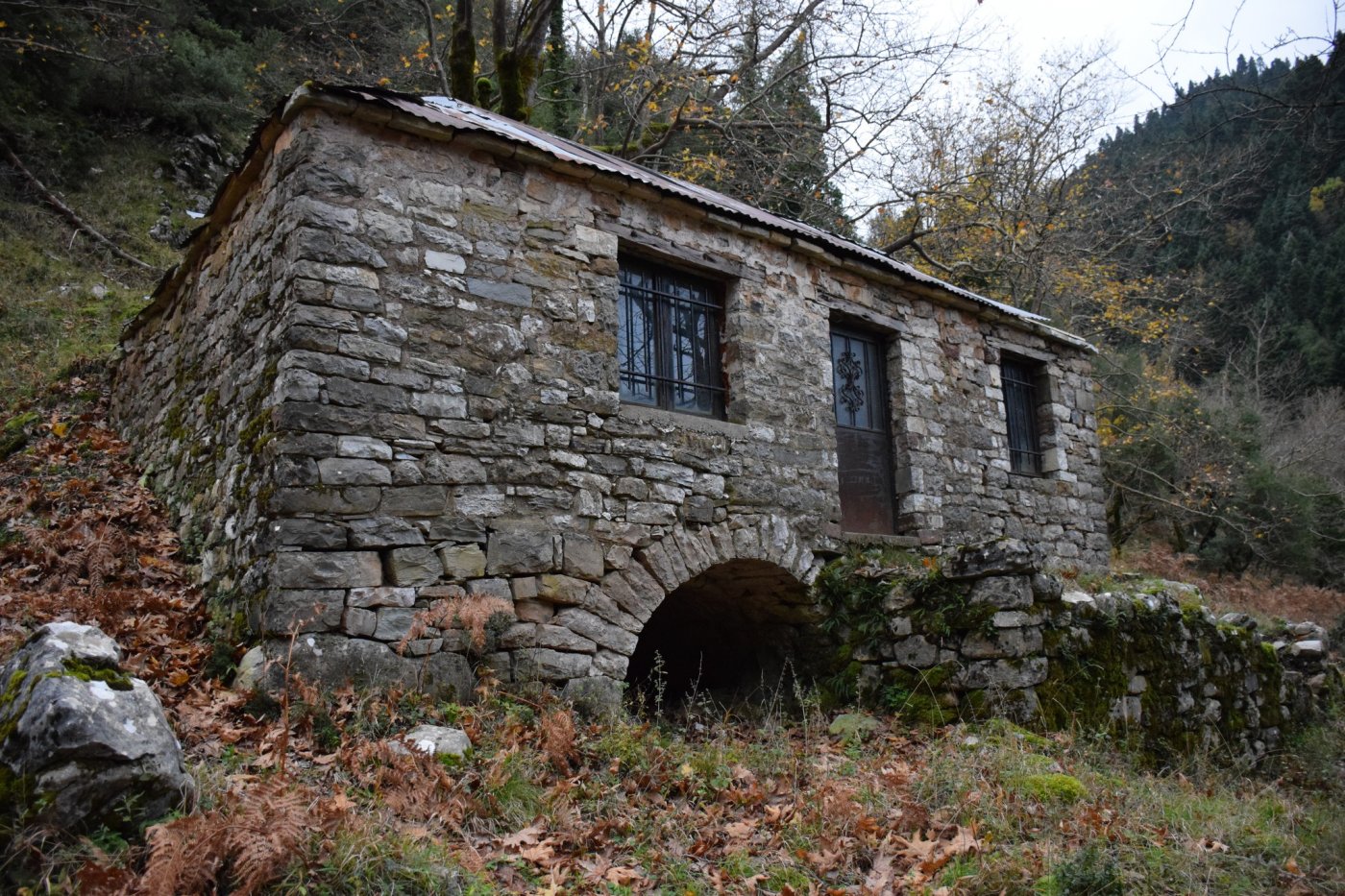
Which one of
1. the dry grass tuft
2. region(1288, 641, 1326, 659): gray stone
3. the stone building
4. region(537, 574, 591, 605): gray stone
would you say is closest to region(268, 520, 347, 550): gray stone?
the stone building

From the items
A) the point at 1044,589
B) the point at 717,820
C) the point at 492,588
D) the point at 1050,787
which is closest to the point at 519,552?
the point at 492,588

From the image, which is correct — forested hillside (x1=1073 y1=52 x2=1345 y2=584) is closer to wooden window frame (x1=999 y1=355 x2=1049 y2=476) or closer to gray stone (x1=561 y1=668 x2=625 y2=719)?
wooden window frame (x1=999 y1=355 x2=1049 y2=476)

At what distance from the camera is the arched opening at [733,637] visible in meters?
7.38

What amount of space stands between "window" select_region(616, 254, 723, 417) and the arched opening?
1.43 meters

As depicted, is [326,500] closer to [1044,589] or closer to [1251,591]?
[1044,589]

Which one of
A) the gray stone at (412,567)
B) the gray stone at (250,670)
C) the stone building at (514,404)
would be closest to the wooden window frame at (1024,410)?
the stone building at (514,404)

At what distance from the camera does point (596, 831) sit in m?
3.92

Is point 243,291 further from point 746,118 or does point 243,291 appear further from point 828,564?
point 746,118

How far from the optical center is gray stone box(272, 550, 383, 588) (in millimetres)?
4824

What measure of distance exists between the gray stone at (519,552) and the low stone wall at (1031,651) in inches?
106

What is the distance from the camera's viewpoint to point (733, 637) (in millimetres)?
8203

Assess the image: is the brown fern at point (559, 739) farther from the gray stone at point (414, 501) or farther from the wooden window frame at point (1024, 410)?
the wooden window frame at point (1024, 410)

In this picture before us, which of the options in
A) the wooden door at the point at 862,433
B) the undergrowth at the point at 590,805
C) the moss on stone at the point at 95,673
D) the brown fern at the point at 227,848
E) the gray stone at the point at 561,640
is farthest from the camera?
the wooden door at the point at 862,433

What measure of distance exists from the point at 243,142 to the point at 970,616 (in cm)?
1707
